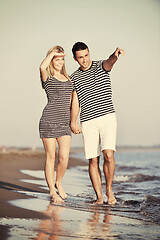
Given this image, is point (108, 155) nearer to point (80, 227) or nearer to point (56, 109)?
point (56, 109)

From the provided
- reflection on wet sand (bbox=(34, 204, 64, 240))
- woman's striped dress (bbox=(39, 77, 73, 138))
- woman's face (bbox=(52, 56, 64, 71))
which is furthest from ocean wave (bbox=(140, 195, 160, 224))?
woman's face (bbox=(52, 56, 64, 71))

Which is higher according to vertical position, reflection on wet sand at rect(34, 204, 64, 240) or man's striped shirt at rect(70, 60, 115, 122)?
man's striped shirt at rect(70, 60, 115, 122)

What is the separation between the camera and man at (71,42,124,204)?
468cm

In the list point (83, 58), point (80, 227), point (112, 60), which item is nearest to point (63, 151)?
point (83, 58)

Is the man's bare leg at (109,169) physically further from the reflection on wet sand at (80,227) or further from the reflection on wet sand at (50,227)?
the reflection on wet sand at (50,227)

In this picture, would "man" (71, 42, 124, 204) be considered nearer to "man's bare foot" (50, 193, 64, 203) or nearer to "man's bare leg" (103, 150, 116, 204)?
"man's bare leg" (103, 150, 116, 204)

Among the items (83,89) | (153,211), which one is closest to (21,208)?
(153,211)

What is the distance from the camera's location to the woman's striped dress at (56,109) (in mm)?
4859

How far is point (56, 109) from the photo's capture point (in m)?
4.88

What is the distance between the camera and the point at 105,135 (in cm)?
470

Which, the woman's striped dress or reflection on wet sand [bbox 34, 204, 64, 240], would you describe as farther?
the woman's striped dress

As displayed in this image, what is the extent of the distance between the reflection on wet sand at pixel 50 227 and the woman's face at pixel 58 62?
1.78 m

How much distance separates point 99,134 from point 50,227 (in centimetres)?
200

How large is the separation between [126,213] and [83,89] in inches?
61.3
